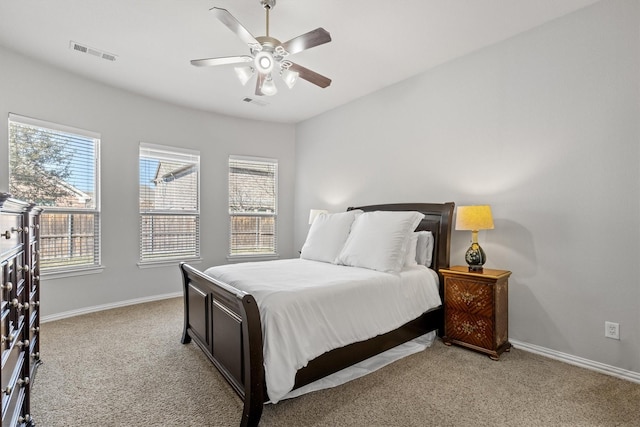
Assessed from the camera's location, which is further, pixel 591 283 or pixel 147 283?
pixel 147 283

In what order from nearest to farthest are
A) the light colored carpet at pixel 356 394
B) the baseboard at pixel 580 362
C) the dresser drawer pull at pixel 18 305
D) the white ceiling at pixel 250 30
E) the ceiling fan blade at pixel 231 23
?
the dresser drawer pull at pixel 18 305, the light colored carpet at pixel 356 394, the ceiling fan blade at pixel 231 23, the baseboard at pixel 580 362, the white ceiling at pixel 250 30

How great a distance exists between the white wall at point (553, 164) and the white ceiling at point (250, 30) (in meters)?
0.29

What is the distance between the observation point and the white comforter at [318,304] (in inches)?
71.4

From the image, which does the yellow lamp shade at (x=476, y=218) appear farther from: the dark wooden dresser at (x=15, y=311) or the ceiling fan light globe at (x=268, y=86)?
the dark wooden dresser at (x=15, y=311)

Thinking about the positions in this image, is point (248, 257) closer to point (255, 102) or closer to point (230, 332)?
point (255, 102)

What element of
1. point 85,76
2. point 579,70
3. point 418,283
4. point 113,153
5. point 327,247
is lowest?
point 418,283

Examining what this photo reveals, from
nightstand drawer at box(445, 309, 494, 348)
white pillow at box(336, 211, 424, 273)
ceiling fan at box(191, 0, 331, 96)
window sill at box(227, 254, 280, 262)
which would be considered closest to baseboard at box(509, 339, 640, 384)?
nightstand drawer at box(445, 309, 494, 348)

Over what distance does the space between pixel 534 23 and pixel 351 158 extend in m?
2.43

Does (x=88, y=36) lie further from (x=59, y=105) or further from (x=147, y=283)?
(x=147, y=283)

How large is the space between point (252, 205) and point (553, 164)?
407 cm

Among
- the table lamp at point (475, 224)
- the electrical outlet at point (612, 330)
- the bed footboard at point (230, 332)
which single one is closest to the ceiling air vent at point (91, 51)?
the bed footboard at point (230, 332)

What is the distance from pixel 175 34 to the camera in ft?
9.32

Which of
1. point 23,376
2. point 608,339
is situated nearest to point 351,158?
point 608,339

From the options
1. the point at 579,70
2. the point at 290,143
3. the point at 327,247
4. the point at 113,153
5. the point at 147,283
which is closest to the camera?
the point at 579,70
